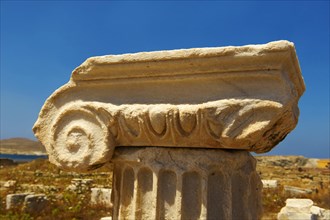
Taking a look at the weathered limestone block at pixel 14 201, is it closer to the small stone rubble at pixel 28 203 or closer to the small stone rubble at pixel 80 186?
the small stone rubble at pixel 28 203

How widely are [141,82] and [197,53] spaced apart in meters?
0.44

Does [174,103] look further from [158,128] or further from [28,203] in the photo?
[28,203]

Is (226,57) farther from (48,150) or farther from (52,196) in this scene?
(52,196)

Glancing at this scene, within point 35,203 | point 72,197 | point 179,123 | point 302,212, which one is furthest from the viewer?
point 72,197

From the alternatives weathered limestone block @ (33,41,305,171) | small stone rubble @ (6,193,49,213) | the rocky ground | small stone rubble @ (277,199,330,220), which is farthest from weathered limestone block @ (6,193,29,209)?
weathered limestone block @ (33,41,305,171)

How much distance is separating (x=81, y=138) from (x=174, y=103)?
711 mm

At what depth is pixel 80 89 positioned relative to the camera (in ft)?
8.05

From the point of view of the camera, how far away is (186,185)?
2.16 meters

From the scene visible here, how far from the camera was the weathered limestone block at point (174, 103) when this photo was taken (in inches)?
76.8

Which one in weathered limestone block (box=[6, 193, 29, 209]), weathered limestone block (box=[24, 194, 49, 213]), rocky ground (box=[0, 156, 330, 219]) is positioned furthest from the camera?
weathered limestone block (box=[6, 193, 29, 209])

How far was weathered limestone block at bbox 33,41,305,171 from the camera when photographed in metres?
1.95

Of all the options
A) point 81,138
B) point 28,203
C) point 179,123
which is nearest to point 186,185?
point 179,123

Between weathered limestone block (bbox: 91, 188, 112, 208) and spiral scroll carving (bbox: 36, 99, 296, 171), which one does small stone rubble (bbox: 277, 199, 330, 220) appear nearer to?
weathered limestone block (bbox: 91, 188, 112, 208)

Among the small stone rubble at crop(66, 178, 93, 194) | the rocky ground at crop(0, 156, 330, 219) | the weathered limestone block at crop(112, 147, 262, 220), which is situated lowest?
the rocky ground at crop(0, 156, 330, 219)
